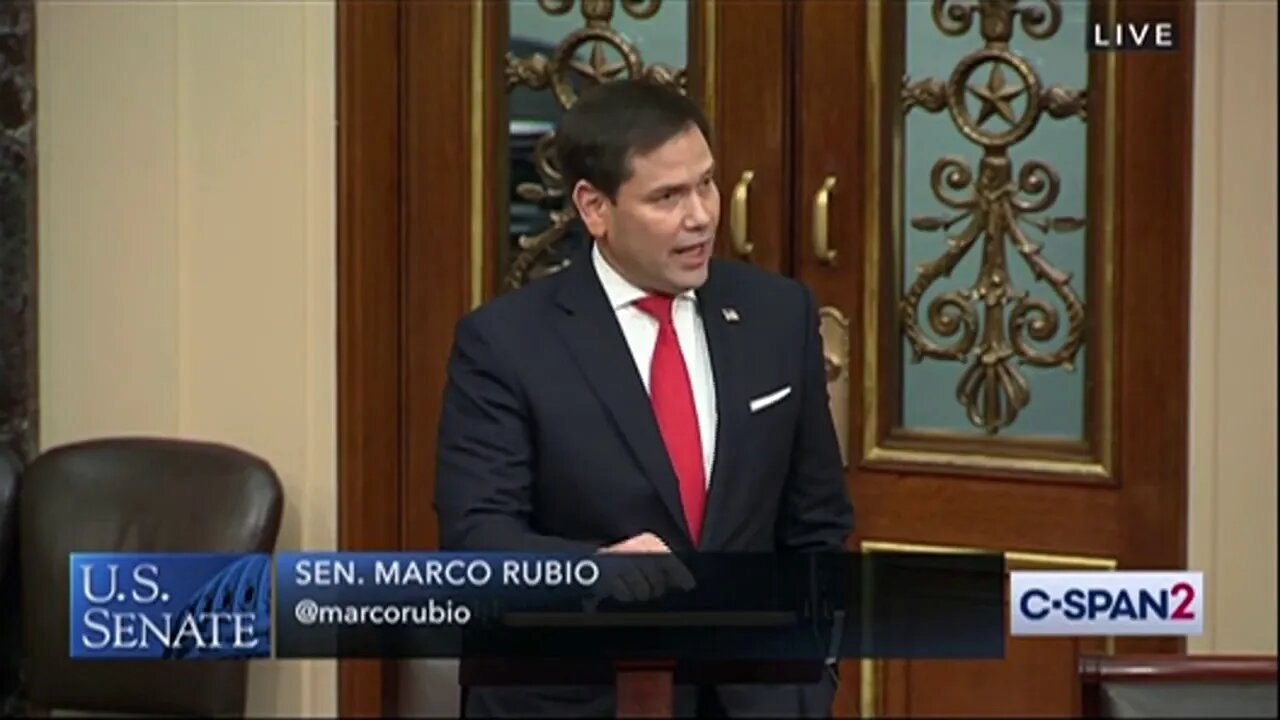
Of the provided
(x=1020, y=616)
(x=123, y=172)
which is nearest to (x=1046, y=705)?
(x=1020, y=616)

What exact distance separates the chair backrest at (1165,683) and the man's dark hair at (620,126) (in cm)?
87

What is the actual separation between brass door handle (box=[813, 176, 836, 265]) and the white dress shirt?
0.64 m

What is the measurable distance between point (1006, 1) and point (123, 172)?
1271 millimetres

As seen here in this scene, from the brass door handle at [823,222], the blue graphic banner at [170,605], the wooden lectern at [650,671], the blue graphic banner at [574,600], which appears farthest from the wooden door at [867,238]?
the wooden lectern at [650,671]

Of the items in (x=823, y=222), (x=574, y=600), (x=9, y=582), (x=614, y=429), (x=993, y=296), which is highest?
(x=823, y=222)

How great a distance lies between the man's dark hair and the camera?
91.3 inches

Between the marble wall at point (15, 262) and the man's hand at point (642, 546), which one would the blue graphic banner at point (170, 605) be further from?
the man's hand at point (642, 546)

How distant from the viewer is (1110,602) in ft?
8.90

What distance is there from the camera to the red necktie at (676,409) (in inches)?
94.2

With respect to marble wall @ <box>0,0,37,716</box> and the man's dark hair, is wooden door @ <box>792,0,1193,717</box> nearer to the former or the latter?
the man's dark hair

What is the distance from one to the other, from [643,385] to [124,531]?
39.7 inches

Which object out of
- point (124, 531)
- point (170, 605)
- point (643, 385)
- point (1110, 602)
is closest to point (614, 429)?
point (643, 385)

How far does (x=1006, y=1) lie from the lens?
9.78 ft

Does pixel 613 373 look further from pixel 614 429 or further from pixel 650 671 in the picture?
pixel 650 671
